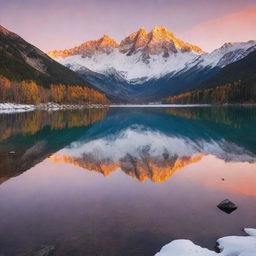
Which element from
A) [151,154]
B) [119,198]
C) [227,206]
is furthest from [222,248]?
[151,154]

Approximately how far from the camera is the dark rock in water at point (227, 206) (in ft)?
62.9

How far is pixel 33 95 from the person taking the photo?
192m

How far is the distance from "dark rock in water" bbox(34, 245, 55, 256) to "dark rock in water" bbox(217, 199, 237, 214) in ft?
35.8

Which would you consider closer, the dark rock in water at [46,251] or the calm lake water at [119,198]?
the dark rock in water at [46,251]

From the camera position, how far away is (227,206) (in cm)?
1934

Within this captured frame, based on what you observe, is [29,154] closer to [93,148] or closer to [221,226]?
[93,148]

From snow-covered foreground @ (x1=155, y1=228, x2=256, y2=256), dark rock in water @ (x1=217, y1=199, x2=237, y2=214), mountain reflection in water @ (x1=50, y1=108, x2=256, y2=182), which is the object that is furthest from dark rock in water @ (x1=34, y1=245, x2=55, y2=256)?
mountain reflection in water @ (x1=50, y1=108, x2=256, y2=182)

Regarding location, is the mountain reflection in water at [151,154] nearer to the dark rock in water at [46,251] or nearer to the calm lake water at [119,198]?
the calm lake water at [119,198]

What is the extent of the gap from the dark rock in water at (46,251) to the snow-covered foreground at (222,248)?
16.1ft

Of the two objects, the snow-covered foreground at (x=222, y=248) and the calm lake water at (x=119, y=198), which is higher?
the snow-covered foreground at (x=222, y=248)

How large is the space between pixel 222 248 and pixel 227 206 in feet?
18.4

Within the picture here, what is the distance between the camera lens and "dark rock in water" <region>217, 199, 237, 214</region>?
1918 centimetres

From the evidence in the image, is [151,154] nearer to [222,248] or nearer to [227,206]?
[227,206]

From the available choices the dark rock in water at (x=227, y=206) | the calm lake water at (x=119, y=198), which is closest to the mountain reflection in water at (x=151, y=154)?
the calm lake water at (x=119, y=198)
